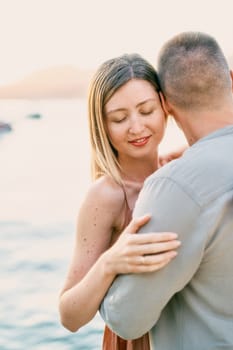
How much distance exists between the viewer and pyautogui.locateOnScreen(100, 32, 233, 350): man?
1648 millimetres

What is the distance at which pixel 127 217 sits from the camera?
7.53 feet

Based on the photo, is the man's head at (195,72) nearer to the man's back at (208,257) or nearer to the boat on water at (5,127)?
the man's back at (208,257)

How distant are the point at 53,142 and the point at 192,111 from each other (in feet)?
61.5

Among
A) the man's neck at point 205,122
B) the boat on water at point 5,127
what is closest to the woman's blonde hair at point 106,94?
the man's neck at point 205,122

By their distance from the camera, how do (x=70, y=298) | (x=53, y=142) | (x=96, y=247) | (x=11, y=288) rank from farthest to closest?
(x=53, y=142)
(x=11, y=288)
(x=96, y=247)
(x=70, y=298)

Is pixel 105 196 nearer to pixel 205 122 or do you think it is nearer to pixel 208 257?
pixel 205 122

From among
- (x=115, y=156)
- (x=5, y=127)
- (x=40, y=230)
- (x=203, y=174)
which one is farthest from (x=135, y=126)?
(x=5, y=127)

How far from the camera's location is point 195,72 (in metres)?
1.87

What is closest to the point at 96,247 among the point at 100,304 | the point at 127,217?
the point at 127,217

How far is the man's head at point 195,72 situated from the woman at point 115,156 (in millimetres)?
324

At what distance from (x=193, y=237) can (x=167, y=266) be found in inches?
3.2

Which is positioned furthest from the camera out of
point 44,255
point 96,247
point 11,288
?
point 44,255

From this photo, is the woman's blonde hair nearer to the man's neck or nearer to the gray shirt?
the man's neck

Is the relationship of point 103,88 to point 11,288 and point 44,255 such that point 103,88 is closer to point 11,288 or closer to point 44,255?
point 11,288
